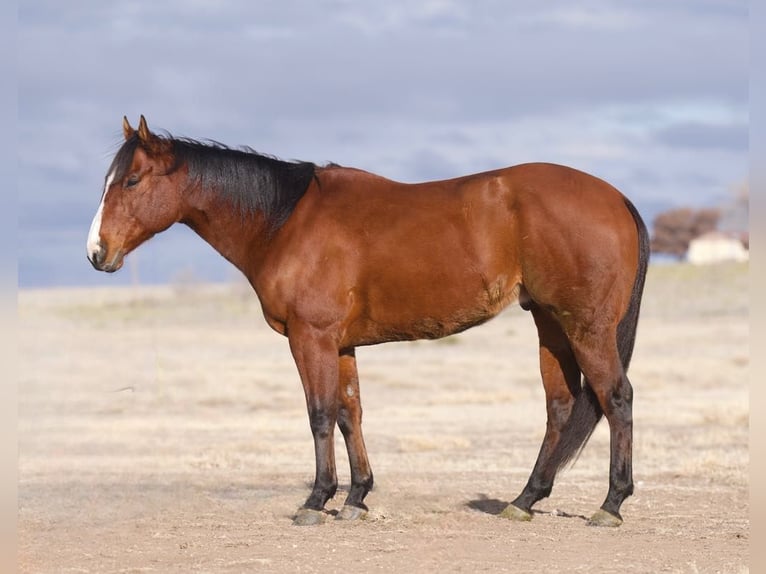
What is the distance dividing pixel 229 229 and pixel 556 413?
294 cm

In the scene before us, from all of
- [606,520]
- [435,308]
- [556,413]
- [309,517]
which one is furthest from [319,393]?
[606,520]

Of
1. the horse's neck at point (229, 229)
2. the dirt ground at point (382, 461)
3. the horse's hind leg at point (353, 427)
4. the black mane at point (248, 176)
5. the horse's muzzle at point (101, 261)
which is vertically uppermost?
the black mane at point (248, 176)

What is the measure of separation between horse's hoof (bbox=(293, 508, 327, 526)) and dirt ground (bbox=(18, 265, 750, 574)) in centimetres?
12

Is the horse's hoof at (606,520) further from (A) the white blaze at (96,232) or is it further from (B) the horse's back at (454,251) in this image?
(A) the white blaze at (96,232)

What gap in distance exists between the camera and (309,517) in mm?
8203

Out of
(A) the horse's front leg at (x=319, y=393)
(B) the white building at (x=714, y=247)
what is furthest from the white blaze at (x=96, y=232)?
(B) the white building at (x=714, y=247)

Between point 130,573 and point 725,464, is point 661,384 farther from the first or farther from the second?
point 130,573

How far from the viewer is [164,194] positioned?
27.9ft

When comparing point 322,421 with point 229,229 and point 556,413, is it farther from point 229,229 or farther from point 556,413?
point 556,413

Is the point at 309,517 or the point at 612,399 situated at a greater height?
the point at 612,399

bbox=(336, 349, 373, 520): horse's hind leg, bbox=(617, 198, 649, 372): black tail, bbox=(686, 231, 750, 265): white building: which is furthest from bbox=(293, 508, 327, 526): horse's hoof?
bbox=(686, 231, 750, 265): white building

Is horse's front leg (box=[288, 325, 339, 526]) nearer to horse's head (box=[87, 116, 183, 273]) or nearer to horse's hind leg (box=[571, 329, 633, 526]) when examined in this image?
horse's head (box=[87, 116, 183, 273])

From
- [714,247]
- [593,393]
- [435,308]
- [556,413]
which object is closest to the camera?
[435,308]

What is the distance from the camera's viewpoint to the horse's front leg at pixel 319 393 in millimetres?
8125
